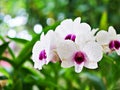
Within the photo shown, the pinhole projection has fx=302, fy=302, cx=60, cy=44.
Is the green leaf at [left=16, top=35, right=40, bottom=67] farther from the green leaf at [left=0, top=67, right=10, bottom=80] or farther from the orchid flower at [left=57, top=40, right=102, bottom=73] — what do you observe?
the orchid flower at [left=57, top=40, right=102, bottom=73]

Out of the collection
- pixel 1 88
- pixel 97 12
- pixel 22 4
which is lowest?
pixel 1 88

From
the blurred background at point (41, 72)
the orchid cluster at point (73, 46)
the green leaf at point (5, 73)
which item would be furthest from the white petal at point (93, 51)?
the green leaf at point (5, 73)

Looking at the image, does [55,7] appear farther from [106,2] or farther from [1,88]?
[1,88]

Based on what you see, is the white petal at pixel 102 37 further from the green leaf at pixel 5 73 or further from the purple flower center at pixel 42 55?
the green leaf at pixel 5 73

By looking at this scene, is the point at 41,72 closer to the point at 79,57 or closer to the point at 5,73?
the point at 5,73

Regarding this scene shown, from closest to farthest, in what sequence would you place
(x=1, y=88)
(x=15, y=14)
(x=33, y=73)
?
1. (x=1, y=88)
2. (x=33, y=73)
3. (x=15, y=14)

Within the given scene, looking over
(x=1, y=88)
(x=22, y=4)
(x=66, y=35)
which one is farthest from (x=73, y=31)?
(x=22, y=4)
